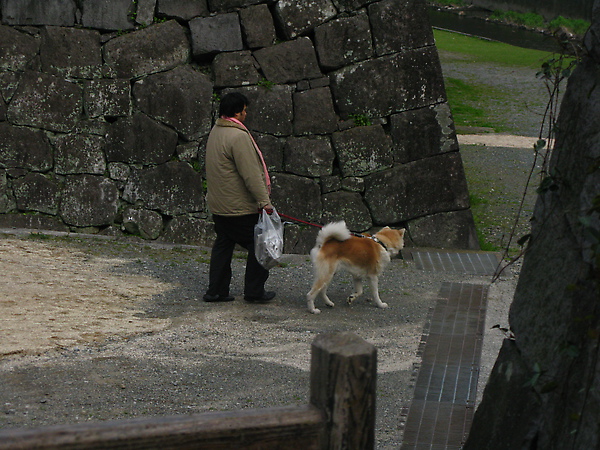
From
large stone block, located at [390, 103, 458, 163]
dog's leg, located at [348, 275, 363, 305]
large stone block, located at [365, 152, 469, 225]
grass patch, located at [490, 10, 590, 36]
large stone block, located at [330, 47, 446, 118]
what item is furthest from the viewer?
grass patch, located at [490, 10, 590, 36]

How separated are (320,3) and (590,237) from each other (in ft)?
24.1

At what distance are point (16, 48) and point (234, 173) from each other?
163 inches

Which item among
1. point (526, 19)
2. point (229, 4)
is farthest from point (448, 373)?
point (526, 19)

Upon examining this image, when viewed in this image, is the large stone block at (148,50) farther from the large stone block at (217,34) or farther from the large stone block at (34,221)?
the large stone block at (34,221)

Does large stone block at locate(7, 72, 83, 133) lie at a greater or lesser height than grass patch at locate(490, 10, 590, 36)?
lesser

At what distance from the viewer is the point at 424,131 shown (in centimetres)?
995

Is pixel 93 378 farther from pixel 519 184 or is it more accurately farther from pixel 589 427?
pixel 519 184

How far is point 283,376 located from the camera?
18.9 feet

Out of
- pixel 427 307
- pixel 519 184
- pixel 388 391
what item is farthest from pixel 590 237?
pixel 519 184

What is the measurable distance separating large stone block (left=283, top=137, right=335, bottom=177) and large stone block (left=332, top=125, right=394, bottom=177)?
0.40ft

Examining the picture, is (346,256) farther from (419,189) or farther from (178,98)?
(178,98)

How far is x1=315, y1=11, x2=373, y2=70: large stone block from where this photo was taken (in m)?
9.77

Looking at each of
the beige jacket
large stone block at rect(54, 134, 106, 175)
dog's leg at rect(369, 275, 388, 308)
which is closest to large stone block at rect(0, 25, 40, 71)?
large stone block at rect(54, 134, 106, 175)

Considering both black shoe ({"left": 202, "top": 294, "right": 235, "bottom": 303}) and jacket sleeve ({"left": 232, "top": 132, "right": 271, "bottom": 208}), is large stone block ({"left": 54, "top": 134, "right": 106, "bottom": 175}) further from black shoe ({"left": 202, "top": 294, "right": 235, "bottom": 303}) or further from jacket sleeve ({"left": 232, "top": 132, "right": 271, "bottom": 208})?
jacket sleeve ({"left": 232, "top": 132, "right": 271, "bottom": 208})
